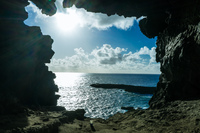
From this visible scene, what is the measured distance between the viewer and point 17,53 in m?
21.5

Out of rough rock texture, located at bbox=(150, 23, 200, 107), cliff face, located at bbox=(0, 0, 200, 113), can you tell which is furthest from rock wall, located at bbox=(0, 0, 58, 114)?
rough rock texture, located at bbox=(150, 23, 200, 107)

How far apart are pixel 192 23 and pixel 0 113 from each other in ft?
94.5

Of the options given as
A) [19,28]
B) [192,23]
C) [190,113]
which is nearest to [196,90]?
[190,113]

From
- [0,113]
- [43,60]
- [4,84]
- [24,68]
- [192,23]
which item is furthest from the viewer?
[43,60]

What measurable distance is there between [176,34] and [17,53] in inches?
1204

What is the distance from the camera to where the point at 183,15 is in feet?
55.6

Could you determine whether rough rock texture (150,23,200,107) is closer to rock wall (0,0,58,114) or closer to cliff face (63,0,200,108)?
cliff face (63,0,200,108)

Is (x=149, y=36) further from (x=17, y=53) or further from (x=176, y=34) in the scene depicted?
(x=17, y=53)

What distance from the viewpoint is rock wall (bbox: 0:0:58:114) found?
755 inches

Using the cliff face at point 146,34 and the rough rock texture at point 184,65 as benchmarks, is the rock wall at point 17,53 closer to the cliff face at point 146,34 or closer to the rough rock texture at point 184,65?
the cliff face at point 146,34

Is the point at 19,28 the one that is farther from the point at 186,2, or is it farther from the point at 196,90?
the point at 196,90

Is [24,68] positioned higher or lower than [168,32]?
lower

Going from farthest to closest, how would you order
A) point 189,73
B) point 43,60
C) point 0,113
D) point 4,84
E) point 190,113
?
point 43,60 < point 4,84 < point 189,73 < point 0,113 < point 190,113

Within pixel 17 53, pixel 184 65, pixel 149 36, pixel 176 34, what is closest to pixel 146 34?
pixel 149 36
